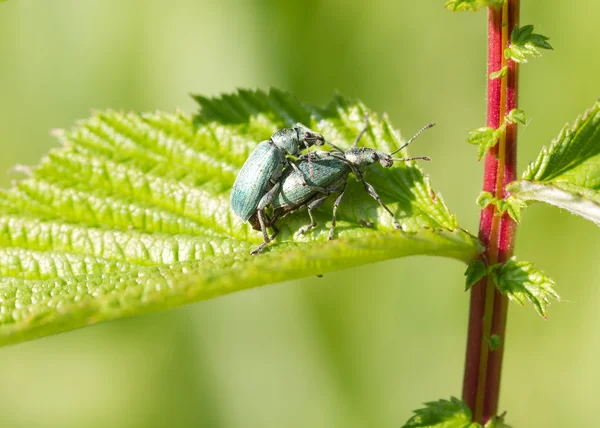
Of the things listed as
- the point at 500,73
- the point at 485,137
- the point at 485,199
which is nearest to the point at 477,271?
the point at 485,199

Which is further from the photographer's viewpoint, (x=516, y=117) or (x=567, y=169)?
(x=567, y=169)

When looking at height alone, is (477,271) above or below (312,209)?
below

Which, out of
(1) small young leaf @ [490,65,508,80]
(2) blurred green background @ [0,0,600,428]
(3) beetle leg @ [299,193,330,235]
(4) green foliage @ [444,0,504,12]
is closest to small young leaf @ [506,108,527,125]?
(1) small young leaf @ [490,65,508,80]

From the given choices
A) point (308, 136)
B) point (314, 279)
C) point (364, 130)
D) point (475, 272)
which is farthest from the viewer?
point (314, 279)

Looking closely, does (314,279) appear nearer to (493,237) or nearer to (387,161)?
(387,161)

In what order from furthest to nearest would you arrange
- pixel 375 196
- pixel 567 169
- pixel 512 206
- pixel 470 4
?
pixel 375 196 < pixel 567 169 < pixel 512 206 < pixel 470 4

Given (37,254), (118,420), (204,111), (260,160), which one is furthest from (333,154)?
(118,420)

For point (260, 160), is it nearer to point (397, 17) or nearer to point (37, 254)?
point (37, 254)

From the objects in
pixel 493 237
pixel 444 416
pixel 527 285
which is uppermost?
pixel 493 237
